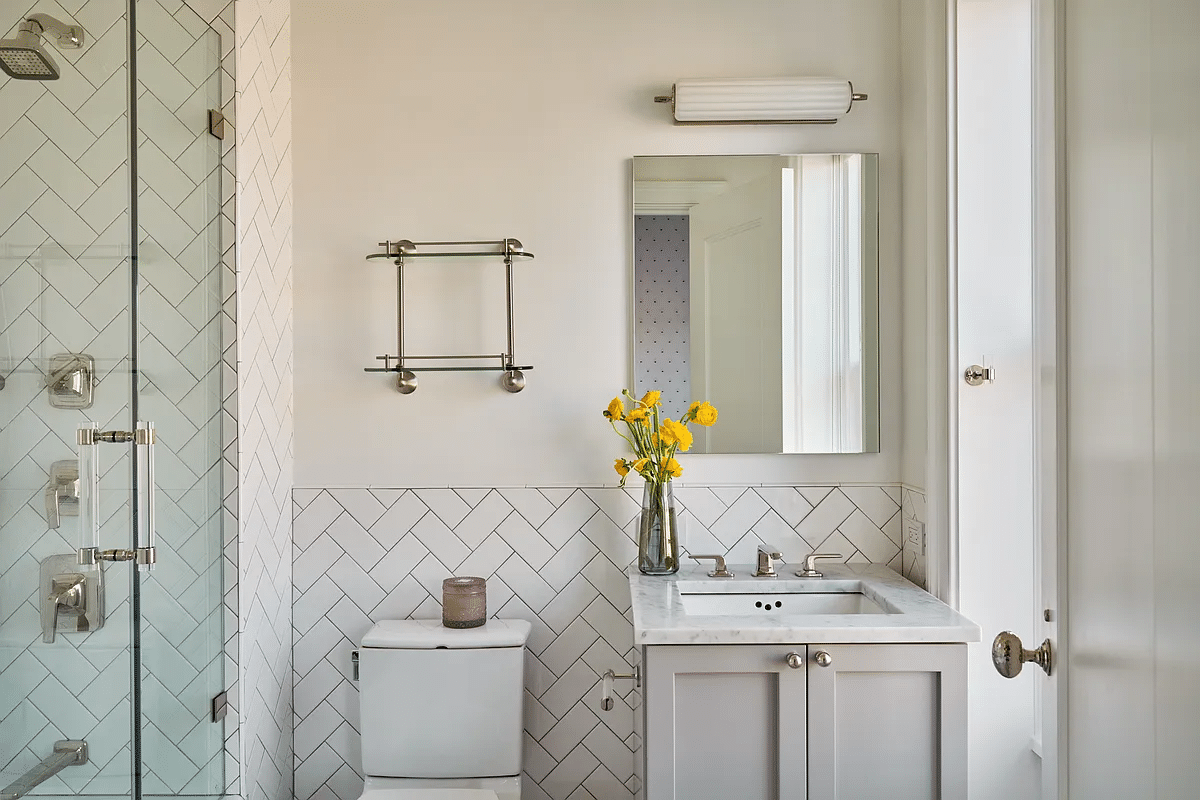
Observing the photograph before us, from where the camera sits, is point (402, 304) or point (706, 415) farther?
point (402, 304)

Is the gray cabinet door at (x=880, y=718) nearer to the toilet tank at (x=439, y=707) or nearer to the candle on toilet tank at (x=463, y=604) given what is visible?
the toilet tank at (x=439, y=707)

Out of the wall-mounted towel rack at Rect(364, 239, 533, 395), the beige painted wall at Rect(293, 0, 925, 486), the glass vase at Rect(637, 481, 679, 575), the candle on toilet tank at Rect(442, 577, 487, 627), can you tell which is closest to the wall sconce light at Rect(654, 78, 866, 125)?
the beige painted wall at Rect(293, 0, 925, 486)

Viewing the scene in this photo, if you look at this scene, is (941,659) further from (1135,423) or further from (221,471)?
(221,471)

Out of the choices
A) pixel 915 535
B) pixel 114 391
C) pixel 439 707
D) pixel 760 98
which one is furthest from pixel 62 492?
pixel 915 535

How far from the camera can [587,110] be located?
249 centimetres

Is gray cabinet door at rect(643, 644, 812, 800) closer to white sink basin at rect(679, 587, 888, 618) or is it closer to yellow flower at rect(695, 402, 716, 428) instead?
white sink basin at rect(679, 587, 888, 618)

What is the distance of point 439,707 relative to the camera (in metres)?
2.25

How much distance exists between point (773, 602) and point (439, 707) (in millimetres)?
853

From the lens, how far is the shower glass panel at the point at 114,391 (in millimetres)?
1414

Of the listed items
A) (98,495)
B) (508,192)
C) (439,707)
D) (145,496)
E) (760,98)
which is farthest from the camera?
(508,192)

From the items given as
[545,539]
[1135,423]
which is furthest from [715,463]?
[1135,423]

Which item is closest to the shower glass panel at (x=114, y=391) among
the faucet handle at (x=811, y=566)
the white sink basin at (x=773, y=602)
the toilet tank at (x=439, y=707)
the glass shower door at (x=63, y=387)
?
the glass shower door at (x=63, y=387)

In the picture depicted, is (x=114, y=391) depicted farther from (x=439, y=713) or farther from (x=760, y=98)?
(x=760, y=98)

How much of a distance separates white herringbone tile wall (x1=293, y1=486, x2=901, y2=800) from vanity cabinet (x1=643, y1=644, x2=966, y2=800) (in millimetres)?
637
